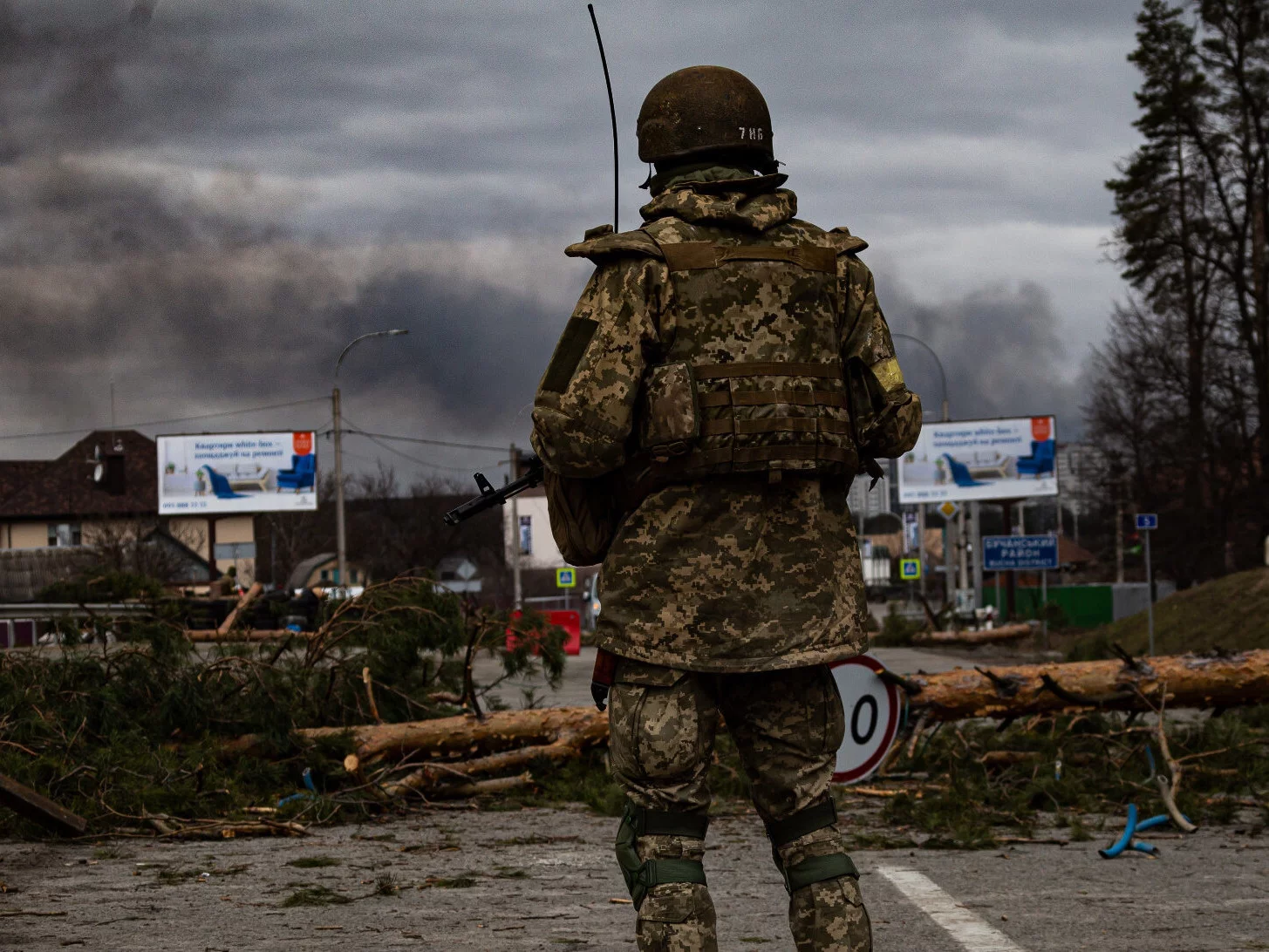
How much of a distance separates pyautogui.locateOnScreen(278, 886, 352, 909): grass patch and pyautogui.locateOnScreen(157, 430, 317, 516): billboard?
51588mm

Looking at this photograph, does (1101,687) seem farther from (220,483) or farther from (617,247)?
(220,483)

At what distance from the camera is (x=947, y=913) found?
5.13 metres

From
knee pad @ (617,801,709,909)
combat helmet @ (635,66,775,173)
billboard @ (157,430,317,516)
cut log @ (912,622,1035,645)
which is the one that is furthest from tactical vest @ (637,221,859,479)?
billboard @ (157,430,317,516)

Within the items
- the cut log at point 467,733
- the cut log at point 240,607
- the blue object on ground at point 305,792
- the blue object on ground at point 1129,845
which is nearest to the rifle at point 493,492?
the blue object on ground at point 1129,845

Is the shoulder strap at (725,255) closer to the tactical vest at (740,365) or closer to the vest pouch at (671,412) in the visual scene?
the tactical vest at (740,365)

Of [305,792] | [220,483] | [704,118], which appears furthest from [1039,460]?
[704,118]

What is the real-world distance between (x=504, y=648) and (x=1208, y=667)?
4433 millimetres

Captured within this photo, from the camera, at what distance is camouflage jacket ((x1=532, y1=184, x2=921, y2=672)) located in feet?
11.3

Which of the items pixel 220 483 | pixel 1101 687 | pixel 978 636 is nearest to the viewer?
pixel 1101 687

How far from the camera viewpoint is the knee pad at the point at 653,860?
3281 millimetres

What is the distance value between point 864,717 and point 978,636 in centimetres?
2429

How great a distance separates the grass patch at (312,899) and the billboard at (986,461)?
46.0 metres

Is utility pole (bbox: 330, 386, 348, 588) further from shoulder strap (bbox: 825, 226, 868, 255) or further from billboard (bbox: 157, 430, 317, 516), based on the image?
shoulder strap (bbox: 825, 226, 868, 255)

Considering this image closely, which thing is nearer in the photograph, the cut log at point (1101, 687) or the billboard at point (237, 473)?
the cut log at point (1101, 687)
